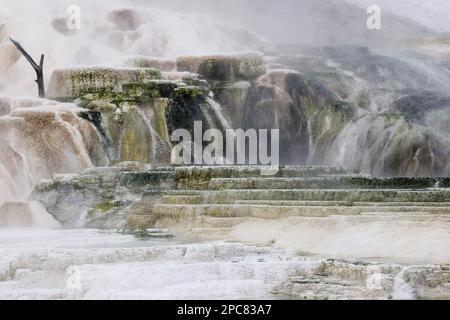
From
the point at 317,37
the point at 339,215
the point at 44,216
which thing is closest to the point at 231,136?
the point at 44,216

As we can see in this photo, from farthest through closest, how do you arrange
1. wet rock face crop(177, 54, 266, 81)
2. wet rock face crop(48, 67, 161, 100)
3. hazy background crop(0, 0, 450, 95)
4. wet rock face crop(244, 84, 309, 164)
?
hazy background crop(0, 0, 450, 95) < wet rock face crop(177, 54, 266, 81) < wet rock face crop(244, 84, 309, 164) < wet rock face crop(48, 67, 161, 100)

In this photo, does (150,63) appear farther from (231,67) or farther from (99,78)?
(99,78)

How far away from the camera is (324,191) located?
33.2 feet

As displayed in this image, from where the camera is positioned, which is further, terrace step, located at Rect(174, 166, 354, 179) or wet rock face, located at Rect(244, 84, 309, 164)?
wet rock face, located at Rect(244, 84, 309, 164)

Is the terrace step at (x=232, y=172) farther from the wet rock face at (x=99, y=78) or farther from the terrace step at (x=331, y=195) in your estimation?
the wet rock face at (x=99, y=78)

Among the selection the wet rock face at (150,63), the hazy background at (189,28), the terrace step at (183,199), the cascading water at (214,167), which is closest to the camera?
the cascading water at (214,167)

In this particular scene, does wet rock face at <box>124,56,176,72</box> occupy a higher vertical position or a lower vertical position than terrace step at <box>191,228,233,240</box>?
higher

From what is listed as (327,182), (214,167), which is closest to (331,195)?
(327,182)

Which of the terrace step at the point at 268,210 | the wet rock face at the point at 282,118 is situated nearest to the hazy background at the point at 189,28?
the wet rock face at the point at 282,118

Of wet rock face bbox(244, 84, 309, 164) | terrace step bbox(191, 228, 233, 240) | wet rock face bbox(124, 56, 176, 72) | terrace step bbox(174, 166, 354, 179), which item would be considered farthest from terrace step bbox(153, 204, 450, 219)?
wet rock face bbox(124, 56, 176, 72)

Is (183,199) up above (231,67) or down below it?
below

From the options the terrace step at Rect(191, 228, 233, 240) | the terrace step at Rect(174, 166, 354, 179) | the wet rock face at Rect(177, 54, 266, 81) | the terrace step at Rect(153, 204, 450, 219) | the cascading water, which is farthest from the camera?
the wet rock face at Rect(177, 54, 266, 81)

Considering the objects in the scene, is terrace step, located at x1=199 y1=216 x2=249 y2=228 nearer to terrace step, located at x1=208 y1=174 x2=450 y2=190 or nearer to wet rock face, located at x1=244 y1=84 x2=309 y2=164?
terrace step, located at x1=208 y1=174 x2=450 y2=190
